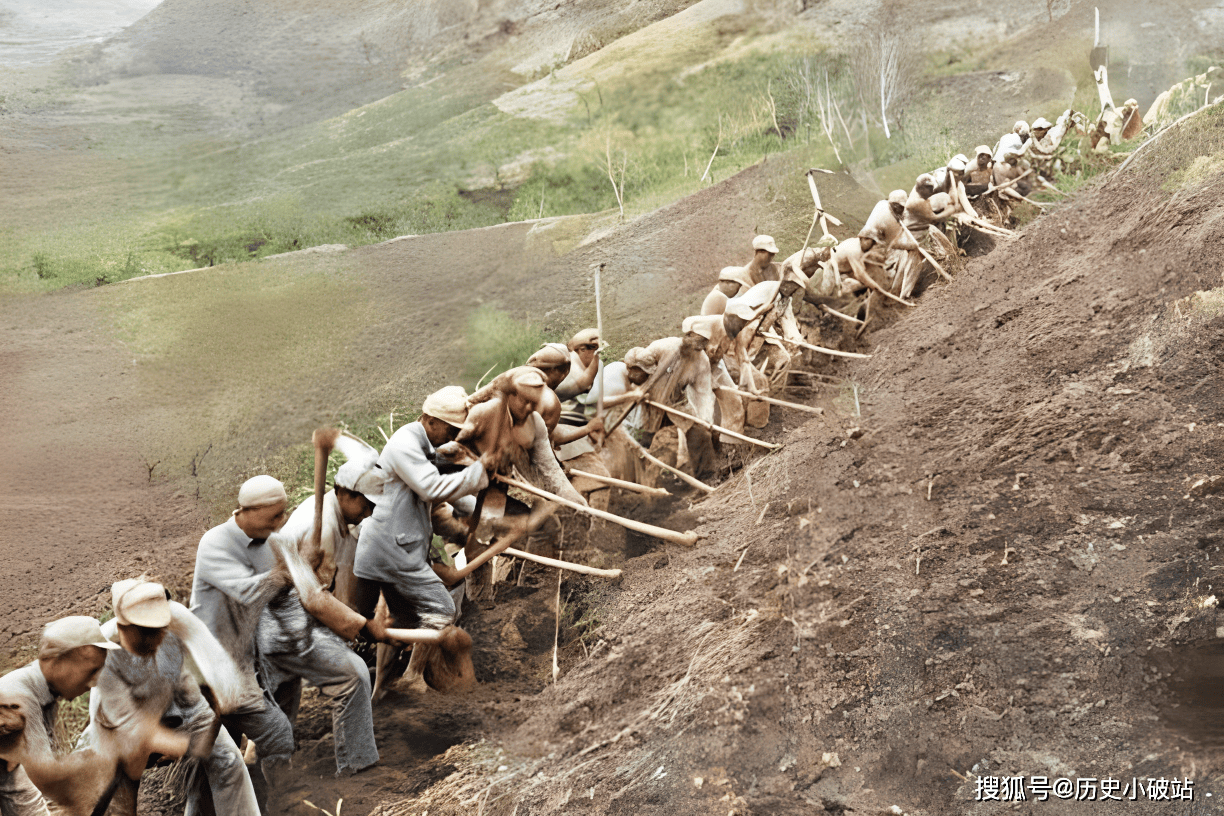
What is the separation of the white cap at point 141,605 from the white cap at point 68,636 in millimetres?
78

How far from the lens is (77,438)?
4191 millimetres

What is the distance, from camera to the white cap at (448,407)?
346 cm

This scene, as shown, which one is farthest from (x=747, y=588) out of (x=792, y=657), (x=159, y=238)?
(x=159, y=238)

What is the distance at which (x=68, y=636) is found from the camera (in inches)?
86.7

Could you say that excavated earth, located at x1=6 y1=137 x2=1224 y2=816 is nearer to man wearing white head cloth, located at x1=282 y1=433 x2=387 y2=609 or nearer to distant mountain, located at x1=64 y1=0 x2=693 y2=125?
man wearing white head cloth, located at x1=282 y1=433 x2=387 y2=609

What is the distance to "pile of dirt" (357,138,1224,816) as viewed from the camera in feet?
8.68

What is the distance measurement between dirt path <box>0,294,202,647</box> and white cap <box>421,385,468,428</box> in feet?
5.63

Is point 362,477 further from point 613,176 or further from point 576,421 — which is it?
point 613,176

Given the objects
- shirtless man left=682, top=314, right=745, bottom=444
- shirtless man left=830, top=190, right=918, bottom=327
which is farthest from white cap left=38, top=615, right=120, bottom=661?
shirtless man left=830, top=190, right=918, bottom=327

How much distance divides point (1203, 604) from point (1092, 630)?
38 centimetres

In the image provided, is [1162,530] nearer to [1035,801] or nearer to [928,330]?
[1035,801]

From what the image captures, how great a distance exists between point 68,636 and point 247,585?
0.68 metres

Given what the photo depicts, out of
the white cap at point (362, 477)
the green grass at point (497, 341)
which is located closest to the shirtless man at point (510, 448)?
the white cap at point (362, 477)

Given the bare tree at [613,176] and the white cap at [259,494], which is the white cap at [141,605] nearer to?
the white cap at [259,494]
